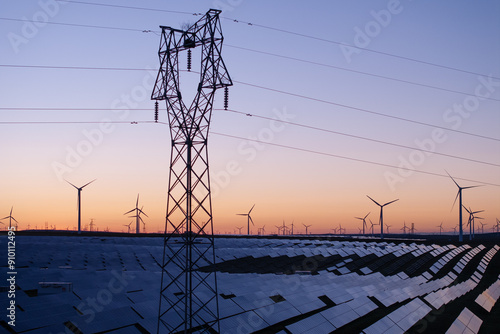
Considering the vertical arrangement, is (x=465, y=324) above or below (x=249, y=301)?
below

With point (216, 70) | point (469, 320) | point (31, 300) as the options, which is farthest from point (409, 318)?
point (31, 300)

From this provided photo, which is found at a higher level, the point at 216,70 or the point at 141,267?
the point at 216,70

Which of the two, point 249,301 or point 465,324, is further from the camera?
point 249,301

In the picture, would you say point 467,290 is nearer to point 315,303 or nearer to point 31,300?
point 315,303

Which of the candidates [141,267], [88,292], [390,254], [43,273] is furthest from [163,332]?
[390,254]

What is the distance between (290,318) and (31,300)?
54.1 ft

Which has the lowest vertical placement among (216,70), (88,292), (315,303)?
(315,303)

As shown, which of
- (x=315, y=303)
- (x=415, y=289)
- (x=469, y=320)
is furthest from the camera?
(x=415, y=289)

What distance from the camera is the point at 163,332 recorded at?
Result: 2609cm

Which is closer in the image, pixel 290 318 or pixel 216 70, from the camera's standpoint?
pixel 216 70

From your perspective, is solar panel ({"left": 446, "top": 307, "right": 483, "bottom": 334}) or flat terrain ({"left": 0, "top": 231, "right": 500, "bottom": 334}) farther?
solar panel ({"left": 446, "top": 307, "right": 483, "bottom": 334})

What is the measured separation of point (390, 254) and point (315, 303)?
60022 millimetres

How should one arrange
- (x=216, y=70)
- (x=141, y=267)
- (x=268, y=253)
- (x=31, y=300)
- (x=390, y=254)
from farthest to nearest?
1. (x=390, y=254)
2. (x=268, y=253)
3. (x=141, y=267)
4. (x=216, y=70)
5. (x=31, y=300)

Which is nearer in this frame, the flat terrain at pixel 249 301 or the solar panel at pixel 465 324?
the flat terrain at pixel 249 301
